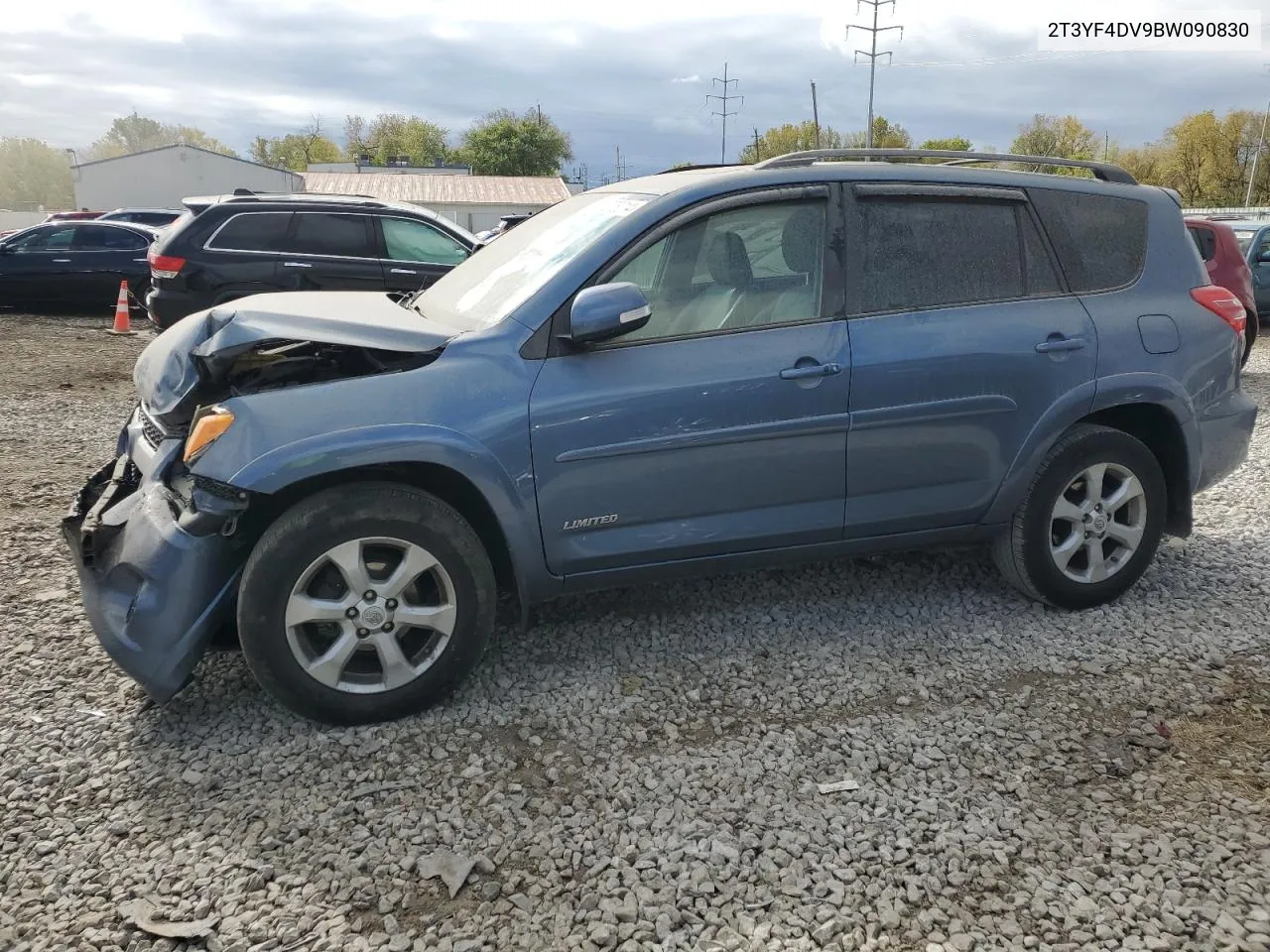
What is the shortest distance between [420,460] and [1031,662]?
2.48m

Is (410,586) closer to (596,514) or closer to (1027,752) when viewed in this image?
(596,514)

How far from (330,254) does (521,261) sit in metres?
6.63

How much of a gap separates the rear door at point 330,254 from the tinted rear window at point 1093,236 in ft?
23.3

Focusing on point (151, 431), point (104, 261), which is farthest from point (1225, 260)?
point (104, 261)

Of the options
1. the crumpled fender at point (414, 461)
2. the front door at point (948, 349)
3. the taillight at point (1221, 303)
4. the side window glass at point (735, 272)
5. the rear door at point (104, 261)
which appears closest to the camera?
the crumpled fender at point (414, 461)

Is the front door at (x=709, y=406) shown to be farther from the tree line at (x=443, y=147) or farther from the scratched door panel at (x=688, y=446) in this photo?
the tree line at (x=443, y=147)

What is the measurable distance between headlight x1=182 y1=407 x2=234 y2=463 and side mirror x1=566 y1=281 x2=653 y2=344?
1.15m

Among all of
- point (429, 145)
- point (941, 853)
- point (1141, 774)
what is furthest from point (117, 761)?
point (429, 145)

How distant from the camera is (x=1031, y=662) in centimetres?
390

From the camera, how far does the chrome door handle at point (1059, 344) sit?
4.00 m

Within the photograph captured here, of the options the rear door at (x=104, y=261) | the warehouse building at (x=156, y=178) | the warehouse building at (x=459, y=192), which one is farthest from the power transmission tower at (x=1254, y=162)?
the rear door at (x=104, y=261)

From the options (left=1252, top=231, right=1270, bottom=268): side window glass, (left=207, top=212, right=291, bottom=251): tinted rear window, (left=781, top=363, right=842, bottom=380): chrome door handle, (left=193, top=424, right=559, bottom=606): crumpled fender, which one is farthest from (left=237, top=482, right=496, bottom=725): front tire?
(left=1252, top=231, right=1270, bottom=268): side window glass

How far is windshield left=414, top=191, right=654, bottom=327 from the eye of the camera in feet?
11.9

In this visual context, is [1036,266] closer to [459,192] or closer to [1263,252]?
[1263,252]
